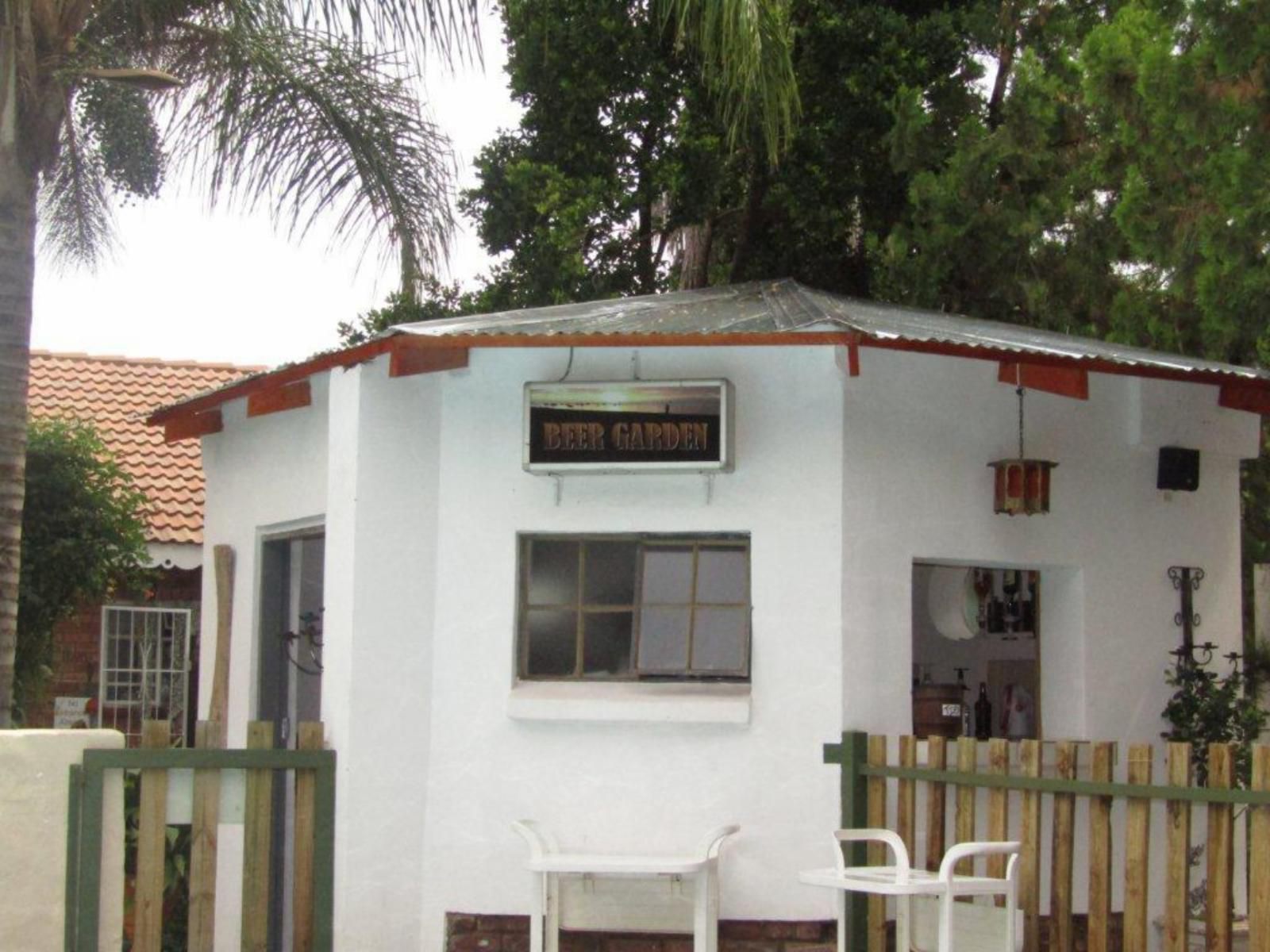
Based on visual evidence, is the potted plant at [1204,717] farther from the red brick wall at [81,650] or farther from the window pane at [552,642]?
the red brick wall at [81,650]

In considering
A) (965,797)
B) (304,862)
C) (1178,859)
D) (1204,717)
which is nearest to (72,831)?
(304,862)

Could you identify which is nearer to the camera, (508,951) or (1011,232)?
(508,951)

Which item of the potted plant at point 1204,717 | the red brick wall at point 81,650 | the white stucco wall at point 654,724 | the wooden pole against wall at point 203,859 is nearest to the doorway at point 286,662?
the white stucco wall at point 654,724

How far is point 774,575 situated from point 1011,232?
18.8 feet

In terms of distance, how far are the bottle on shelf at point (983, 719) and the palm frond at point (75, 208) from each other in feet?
20.2

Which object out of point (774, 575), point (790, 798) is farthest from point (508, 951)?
point (774, 575)

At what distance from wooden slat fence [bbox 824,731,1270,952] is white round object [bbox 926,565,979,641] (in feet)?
3.35

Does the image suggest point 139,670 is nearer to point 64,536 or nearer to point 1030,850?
point 64,536

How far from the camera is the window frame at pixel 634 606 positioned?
883 cm

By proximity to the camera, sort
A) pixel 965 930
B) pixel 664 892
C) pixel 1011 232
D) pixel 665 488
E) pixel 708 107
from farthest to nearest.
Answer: pixel 708 107 → pixel 1011 232 → pixel 665 488 → pixel 664 892 → pixel 965 930

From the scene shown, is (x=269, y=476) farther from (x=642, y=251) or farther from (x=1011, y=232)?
(x=1011, y=232)

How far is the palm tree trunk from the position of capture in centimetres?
912

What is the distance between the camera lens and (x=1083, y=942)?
30.0ft

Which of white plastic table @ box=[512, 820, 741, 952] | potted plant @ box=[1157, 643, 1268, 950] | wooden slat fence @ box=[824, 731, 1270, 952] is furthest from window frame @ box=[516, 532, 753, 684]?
potted plant @ box=[1157, 643, 1268, 950]
